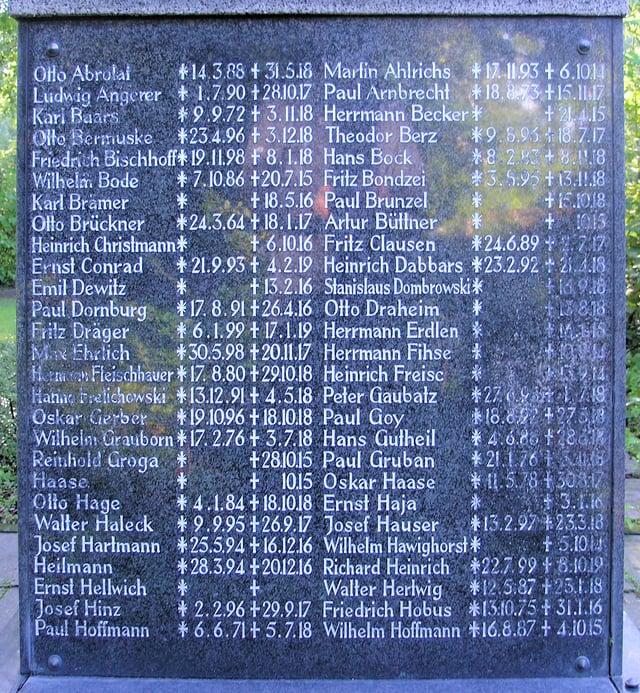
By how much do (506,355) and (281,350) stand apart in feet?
3.22

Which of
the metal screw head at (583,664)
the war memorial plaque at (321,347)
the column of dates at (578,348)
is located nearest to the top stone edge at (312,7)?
the war memorial plaque at (321,347)

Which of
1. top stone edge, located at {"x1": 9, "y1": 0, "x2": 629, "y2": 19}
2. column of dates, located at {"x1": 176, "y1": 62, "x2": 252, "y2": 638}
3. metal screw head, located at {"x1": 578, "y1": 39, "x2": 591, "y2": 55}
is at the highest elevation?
top stone edge, located at {"x1": 9, "y1": 0, "x2": 629, "y2": 19}

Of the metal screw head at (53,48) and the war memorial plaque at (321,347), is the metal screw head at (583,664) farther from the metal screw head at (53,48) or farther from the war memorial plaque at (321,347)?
the metal screw head at (53,48)

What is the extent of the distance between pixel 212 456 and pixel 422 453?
3.03 ft

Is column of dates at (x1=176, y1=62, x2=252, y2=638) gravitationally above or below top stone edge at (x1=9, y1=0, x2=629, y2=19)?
below

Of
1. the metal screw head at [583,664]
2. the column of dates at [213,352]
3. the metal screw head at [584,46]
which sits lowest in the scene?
the metal screw head at [583,664]

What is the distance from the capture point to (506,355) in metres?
3.10

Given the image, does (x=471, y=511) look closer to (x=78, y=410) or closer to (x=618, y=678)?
(x=618, y=678)

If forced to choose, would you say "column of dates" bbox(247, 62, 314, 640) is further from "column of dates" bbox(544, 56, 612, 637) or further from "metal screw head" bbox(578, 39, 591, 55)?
"metal screw head" bbox(578, 39, 591, 55)

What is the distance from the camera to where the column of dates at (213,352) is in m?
3.09

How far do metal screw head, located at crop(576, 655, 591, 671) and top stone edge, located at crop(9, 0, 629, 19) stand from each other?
2.78 meters

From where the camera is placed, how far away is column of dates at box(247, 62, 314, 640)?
121 inches

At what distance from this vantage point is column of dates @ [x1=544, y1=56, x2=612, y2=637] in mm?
3066

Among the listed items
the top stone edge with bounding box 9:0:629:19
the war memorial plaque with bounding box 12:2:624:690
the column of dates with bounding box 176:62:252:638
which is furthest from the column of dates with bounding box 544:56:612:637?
the column of dates with bounding box 176:62:252:638
